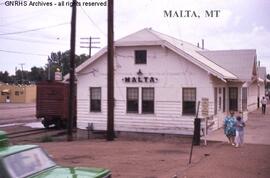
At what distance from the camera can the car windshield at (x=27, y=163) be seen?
281 inches

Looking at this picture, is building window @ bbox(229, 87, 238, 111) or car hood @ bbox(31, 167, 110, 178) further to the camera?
building window @ bbox(229, 87, 238, 111)

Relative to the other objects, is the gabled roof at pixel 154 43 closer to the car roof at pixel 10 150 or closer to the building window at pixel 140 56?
the building window at pixel 140 56

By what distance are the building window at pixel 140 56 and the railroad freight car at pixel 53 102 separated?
804 centimetres

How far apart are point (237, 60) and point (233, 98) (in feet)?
13.5

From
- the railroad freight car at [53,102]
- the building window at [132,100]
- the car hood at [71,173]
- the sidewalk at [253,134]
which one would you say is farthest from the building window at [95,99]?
the car hood at [71,173]

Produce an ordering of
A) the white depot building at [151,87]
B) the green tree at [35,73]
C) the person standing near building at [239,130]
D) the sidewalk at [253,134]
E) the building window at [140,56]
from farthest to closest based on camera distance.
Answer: the green tree at [35,73], the building window at [140,56], the white depot building at [151,87], the sidewalk at [253,134], the person standing near building at [239,130]

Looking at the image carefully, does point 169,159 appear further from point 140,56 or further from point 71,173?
point 140,56

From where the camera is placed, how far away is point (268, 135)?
85.4ft

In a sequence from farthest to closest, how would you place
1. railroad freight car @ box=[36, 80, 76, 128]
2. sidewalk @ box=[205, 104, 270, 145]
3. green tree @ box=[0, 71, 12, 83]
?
green tree @ box=[0, 71, 12, 83] → railroad freight car @ box=[36, 80, 76, 128] → sidewalk @ box=[205, 104, 270, 145]

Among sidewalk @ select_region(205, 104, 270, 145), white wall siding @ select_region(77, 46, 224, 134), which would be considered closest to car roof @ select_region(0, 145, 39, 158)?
sidewalk @ select_region(205, 104, 270, 145)

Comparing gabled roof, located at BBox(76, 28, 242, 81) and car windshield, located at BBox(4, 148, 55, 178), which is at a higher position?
gabled roof, located at BBox(76, 28, 242, 81)

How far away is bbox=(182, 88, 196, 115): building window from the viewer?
26.4 meters

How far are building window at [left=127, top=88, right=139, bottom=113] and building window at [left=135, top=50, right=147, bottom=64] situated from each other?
1.52 m

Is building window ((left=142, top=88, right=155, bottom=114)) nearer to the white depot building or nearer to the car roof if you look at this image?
the white depot building
